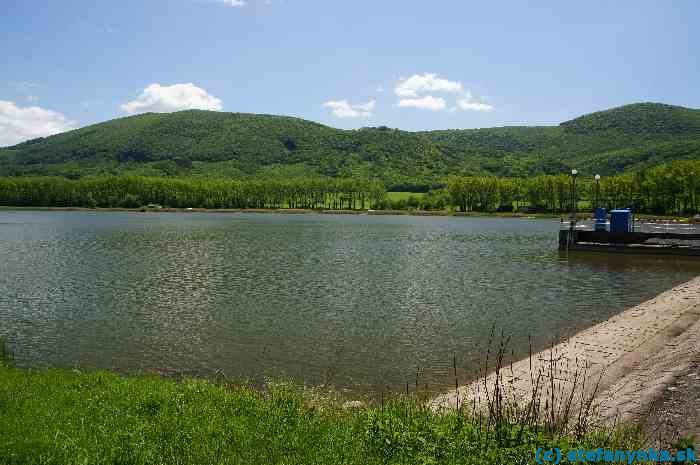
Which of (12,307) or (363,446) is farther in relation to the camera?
(12,307)

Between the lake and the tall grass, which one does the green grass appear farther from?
the lake

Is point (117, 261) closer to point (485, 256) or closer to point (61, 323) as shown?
point (61, 323)

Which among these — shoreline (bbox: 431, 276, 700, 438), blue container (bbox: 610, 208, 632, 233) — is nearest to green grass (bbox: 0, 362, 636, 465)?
shoreline (bbox: 431, 276, 700, 438)

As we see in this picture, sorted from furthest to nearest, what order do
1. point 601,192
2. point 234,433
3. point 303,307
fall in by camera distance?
1. point 601,192
2. point 303,307
3. point 234,433

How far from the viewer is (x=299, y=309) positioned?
27312 millimetres

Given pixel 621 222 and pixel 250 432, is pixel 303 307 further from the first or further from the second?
pixel 621 222

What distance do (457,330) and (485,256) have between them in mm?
35012

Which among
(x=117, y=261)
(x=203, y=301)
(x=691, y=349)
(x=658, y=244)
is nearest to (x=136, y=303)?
(x=203, y=301)

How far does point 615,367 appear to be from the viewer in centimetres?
1619

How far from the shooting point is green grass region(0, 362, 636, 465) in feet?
26.8

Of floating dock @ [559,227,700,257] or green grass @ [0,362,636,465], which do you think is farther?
floating dock @ [559,227,700,257]

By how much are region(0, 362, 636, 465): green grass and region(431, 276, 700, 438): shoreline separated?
1181 millimetres

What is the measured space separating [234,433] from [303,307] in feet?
61.0

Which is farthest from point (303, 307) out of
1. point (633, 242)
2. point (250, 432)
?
point (633, 242)
